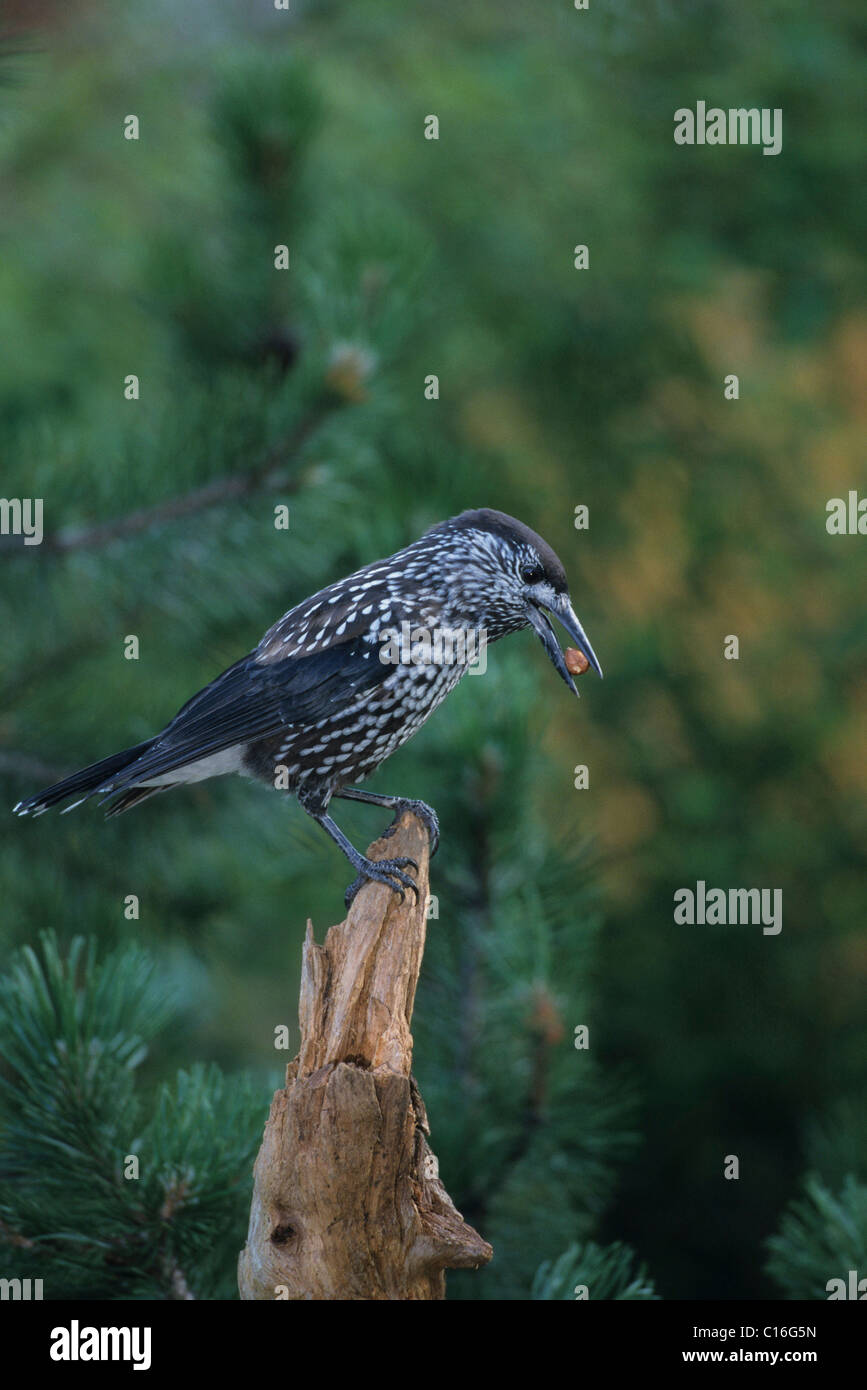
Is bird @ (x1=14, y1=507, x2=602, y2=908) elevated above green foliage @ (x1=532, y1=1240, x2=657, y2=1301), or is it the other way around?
bird @ (x1=14, y1=507, x2=602, y2=908)

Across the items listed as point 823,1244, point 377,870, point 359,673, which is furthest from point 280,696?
point 823,1244

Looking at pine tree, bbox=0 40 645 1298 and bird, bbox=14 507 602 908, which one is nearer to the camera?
pine tree, bbox=0 40 645 1298

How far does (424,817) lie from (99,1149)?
88 centimetres

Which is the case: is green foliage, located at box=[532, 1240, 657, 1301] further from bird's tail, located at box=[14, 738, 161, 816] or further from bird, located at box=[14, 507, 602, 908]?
bird's tail, located at box=[14, 738, 161, 816]

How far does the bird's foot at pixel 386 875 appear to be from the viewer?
2.57 m

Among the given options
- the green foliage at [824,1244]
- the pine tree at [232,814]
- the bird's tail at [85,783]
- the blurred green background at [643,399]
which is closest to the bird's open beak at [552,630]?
the pine tree at [232,814]

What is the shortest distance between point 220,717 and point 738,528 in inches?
164

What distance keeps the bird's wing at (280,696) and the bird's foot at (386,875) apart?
0.35m

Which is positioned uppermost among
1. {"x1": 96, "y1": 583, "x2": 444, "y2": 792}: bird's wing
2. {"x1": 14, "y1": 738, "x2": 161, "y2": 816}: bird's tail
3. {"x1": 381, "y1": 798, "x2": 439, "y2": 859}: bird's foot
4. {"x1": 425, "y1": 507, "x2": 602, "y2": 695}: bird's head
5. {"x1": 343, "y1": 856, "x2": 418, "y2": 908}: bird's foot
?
{"x1": 425, "y1": 507, "x2": 602, "y2": 695}: bird's head

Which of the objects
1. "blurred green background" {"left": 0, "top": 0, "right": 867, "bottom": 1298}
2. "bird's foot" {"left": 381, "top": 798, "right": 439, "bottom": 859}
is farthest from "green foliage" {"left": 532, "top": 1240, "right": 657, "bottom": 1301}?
"blurred green background" {"left": 0, "top": 0, "right": 867, "bottom": 1298}

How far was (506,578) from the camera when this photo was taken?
2.84 m

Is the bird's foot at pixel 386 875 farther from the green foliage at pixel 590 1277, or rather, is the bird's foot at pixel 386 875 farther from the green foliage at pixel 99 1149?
the green foliage at pixel 590 1277

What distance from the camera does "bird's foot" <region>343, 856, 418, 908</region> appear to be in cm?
257

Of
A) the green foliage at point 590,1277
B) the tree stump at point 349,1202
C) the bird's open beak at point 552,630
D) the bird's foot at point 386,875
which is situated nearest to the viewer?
the tree stump at point 349,1202
